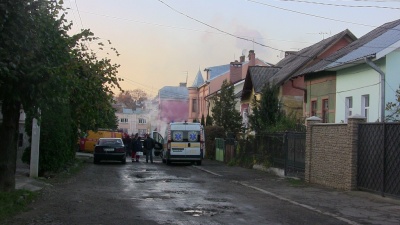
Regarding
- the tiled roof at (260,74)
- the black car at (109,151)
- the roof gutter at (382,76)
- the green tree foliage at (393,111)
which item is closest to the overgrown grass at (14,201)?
the green tree foliage at (393,111)

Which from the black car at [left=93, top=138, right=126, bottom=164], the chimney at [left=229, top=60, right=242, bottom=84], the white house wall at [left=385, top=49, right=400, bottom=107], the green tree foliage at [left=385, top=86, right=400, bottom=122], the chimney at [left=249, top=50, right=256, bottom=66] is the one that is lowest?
the black car at [left=93, top=138, right=126, bottom=164]

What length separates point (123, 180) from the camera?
18500 millimetres

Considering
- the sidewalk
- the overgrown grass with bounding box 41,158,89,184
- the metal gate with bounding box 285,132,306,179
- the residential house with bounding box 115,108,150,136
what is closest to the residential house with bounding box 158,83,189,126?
the residential house with bounding box 115,108,150,136

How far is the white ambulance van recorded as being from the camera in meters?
28.4

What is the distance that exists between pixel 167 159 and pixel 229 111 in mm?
10446

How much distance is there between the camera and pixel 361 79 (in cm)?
2303

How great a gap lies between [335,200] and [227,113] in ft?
81.2

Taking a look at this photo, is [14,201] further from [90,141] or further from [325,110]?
[90,141]

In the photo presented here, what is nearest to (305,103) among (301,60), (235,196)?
(301,60)

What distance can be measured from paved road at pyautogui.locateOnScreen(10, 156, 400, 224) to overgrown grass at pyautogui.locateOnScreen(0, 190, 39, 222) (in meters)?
0.25

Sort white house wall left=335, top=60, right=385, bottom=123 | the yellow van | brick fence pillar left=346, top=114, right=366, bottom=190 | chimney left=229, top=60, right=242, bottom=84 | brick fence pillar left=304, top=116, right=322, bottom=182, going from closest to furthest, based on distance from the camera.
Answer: brick fence pillar left=346, top=114, right=366, bottom=190, brick fence pillar left=304, top=116, right=322, bottom=182, white house wall left=335, top=60, right=385, bottom=123, the yellow van, chimney left=229, top=60, right=242, bottom=84

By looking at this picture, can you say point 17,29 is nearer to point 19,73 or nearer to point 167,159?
point 19,73

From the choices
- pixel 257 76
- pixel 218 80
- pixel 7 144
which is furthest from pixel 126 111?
pixel 7 144

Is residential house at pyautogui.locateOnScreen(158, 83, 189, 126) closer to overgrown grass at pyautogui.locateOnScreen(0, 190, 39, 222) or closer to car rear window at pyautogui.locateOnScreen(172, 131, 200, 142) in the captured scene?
car rear window at pyautogui.locateOnScreen(172, 131, 200, 142)
